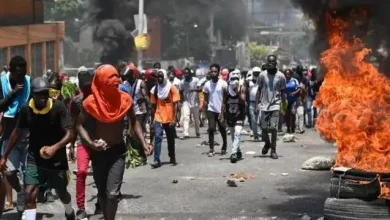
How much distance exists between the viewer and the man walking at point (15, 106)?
296 inches

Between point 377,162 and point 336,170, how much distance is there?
1.50 feet

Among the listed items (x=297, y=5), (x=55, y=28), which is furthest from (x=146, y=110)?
(x=55, y=28)

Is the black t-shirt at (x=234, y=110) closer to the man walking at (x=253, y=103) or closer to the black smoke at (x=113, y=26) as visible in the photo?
the man walking at (x=253, y=103)

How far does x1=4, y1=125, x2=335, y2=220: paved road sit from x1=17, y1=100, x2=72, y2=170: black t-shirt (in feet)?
4.25

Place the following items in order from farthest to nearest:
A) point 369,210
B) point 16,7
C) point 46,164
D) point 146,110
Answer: point 16,7 < point 146,110 < point 46,164 < point 369,210

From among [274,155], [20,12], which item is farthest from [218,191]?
[20,12]

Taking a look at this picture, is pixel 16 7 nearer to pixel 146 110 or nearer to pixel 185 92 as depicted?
pixel 185 92

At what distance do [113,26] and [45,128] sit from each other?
102ft

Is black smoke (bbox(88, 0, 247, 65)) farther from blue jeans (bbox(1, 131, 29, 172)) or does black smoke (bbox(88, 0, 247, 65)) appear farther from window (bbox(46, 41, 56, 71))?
blue jeans (bbox(1, 131, 29, 172))

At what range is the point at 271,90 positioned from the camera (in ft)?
40.0

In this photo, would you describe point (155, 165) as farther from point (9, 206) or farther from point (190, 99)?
point (190, 99)

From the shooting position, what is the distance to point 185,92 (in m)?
17.4

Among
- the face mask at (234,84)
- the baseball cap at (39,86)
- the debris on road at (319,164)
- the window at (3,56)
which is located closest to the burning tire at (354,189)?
the baseball cap at (39,86)

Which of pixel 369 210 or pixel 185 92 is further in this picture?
pixel 185 92
